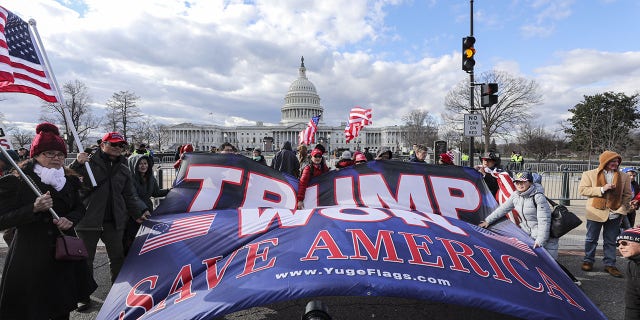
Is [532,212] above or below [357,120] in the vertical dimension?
below

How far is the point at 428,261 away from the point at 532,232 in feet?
8.30

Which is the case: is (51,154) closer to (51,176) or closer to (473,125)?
(51,176)

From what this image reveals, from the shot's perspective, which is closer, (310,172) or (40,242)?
(40,242)

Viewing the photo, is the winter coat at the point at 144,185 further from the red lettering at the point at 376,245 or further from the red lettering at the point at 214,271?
the red lettering at the point at 376,245

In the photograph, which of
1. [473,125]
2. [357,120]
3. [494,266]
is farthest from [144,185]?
[357,120]

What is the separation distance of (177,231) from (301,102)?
124 metres

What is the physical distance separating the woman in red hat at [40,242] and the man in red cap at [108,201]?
3.00 ft

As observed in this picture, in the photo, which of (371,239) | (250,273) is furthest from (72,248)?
(371,239)

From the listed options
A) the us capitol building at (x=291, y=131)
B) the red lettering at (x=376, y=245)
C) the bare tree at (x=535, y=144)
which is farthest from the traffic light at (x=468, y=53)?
the us capitol building at (x=291, y=131)

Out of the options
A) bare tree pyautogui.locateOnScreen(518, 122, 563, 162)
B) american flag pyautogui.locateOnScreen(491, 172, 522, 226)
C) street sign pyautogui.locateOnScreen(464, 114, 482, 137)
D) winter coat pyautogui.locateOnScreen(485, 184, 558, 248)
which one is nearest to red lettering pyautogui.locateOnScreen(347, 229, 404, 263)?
winter coat pyautogui.locateOnScreen(485, 184, 558, 248)

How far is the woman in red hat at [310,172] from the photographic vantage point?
15.3 ft

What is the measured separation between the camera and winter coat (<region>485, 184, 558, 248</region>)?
4.23 m

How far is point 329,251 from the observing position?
2.77 m

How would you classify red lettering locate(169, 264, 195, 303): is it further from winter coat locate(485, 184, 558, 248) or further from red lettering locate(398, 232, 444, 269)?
winter coat locate(485, 184, 558, 248)
